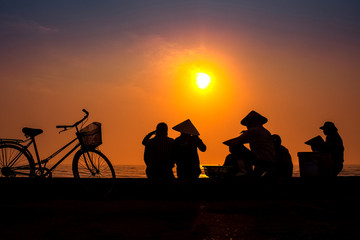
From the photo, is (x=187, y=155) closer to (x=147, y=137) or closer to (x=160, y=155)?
(x=160, y=155)

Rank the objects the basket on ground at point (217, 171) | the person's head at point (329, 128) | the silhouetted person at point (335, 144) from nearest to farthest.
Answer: the basket on ground at point (217, 171) < the silhouetted person at point (335, 144) < the person's head at point (329, 128)

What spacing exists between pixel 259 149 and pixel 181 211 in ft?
7.80

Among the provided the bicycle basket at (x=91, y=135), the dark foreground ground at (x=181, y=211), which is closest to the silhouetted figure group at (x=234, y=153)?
the dark foreground ground at (x=181, y=211)

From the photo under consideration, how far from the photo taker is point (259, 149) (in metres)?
6.68

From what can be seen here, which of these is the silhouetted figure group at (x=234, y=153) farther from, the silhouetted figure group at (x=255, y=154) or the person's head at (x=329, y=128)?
the person's head at (x=329, y=128)

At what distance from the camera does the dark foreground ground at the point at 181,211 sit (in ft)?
11.6

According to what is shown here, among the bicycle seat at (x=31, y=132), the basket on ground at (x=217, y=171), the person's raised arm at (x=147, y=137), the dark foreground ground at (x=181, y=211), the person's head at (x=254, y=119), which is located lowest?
the dark foreground ground at (x=181, y=211)

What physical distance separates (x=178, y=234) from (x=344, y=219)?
2150mm

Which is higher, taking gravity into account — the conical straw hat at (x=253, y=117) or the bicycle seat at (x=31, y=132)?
the conical straw hat at (x=253, y=117)

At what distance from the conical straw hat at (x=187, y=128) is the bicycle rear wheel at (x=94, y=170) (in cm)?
155

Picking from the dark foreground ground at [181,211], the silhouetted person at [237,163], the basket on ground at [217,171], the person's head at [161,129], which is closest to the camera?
the dark foreground ground at [181,211]

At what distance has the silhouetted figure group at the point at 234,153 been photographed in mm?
6680

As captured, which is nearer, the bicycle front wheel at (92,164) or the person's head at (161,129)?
the bicycle front wheel at (92,164)

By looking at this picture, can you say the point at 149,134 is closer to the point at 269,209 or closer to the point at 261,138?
the point at 261,138
